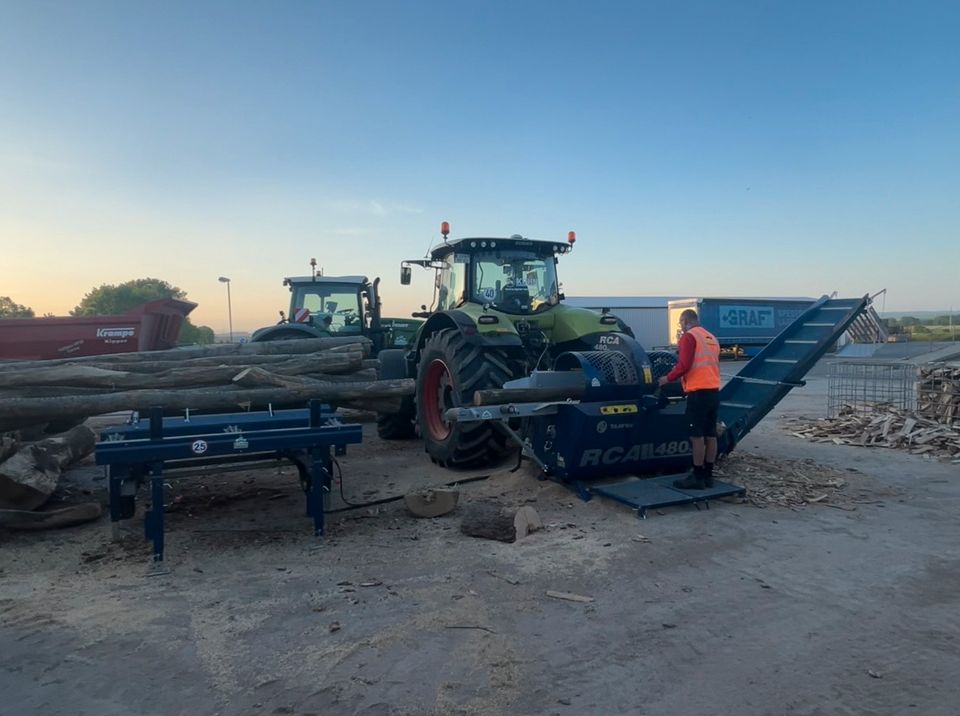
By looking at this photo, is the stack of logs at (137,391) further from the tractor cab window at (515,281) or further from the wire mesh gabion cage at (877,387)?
the wire mesh gabion cage at (877,387)

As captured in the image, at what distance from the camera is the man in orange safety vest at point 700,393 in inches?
235

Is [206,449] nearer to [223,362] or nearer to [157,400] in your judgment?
[157,400]

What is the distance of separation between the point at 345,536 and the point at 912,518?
449 cm

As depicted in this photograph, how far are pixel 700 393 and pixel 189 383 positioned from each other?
4686 millimetres

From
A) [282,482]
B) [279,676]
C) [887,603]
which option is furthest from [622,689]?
[282,482]

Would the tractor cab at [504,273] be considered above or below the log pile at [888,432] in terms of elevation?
above

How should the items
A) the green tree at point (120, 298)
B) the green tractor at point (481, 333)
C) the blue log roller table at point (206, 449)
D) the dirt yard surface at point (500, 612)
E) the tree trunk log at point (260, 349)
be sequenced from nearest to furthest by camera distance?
the dirt yard surface at point (500, 612) → the blue log roller table at point (206, 449) → the green tractor at point (481, 333) → the tree trunk log at point (260, 349) → the green tree at point (120, 298)

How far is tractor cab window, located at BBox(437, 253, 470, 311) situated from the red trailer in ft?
21.6

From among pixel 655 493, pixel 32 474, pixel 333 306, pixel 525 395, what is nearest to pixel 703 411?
pixel 655 493

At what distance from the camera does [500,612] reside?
400 centimetres

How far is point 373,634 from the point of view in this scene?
3742 millimetres

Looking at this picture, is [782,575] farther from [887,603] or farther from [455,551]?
[455,551]

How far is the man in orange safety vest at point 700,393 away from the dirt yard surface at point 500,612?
0.44m

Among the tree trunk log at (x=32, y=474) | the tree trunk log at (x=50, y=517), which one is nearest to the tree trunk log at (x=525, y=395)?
the tree trunk log at (x=50, y=517)
